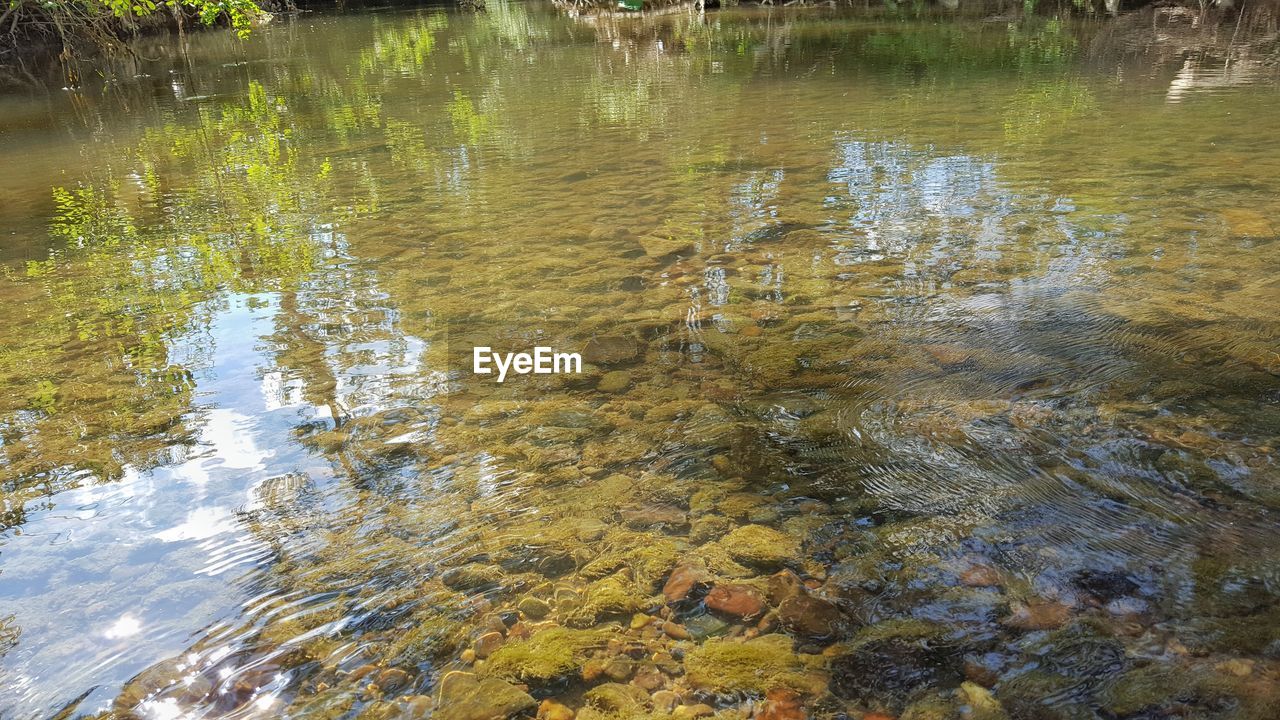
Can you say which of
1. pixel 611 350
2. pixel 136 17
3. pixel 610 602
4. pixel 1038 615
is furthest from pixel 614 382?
pixel 136 17

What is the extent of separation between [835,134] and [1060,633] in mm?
7929

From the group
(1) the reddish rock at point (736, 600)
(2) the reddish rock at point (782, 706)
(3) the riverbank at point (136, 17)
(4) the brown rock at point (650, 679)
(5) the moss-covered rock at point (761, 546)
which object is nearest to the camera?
(2) the reddish rock at point (782, 706)

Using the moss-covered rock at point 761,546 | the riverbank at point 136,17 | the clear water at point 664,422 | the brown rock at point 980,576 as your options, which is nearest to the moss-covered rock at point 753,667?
the clear water at point 664,422

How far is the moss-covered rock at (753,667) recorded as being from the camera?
220 cm

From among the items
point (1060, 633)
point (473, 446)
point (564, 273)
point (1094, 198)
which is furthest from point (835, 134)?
point (1060, 633)

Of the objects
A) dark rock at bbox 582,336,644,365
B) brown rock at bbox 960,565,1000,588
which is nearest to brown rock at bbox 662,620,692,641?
brown rock at bbox 960,565,1000,588

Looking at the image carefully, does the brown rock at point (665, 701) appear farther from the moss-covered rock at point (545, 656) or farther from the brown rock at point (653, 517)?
the brown rock at point (653, 517)

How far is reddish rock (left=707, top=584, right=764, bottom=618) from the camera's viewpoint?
8.13 ft

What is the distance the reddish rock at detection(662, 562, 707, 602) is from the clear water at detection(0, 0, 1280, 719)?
0.19 ft

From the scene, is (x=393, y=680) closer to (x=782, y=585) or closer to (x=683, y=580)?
(x=683, y=580)

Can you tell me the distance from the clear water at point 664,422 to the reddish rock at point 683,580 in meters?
0.06

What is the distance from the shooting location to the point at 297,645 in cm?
243

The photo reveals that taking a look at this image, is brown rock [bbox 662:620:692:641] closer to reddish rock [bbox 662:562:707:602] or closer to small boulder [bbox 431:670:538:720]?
reddish rock [bbox 662:562:707:602]

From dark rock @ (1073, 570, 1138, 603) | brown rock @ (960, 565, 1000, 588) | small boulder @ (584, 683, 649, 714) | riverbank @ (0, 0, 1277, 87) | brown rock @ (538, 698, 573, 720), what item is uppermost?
riverbank @ (0, 0, 1277, 87)
